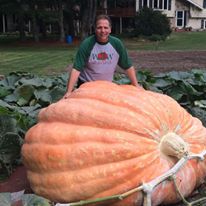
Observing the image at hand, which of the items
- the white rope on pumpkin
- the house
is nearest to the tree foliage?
the house

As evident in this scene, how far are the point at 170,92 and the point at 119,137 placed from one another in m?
2.86

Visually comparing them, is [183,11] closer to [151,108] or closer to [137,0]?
[137,0]

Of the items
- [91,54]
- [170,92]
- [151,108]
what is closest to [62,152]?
[151,108]

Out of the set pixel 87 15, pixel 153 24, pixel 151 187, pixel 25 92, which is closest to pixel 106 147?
pixel 151 187

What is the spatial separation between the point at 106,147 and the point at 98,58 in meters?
1.72

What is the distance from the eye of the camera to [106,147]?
2.83 m

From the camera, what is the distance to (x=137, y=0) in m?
45.3

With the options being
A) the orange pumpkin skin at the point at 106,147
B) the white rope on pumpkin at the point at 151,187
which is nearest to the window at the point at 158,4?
the orange pumpkin skin at the point at 106,147

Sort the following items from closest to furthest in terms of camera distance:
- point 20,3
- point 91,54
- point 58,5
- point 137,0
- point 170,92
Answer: point 91,54
point 170,92
point 20,3
point 58,5
point 137,0

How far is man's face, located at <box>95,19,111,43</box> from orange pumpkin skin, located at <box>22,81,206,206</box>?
1085 mm

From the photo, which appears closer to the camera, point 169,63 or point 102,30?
point 102,30

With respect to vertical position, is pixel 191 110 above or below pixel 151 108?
below

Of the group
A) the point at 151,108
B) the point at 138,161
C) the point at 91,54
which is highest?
the point at 91,54

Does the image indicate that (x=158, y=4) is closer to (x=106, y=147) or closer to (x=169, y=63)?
(x=169, y=63)
